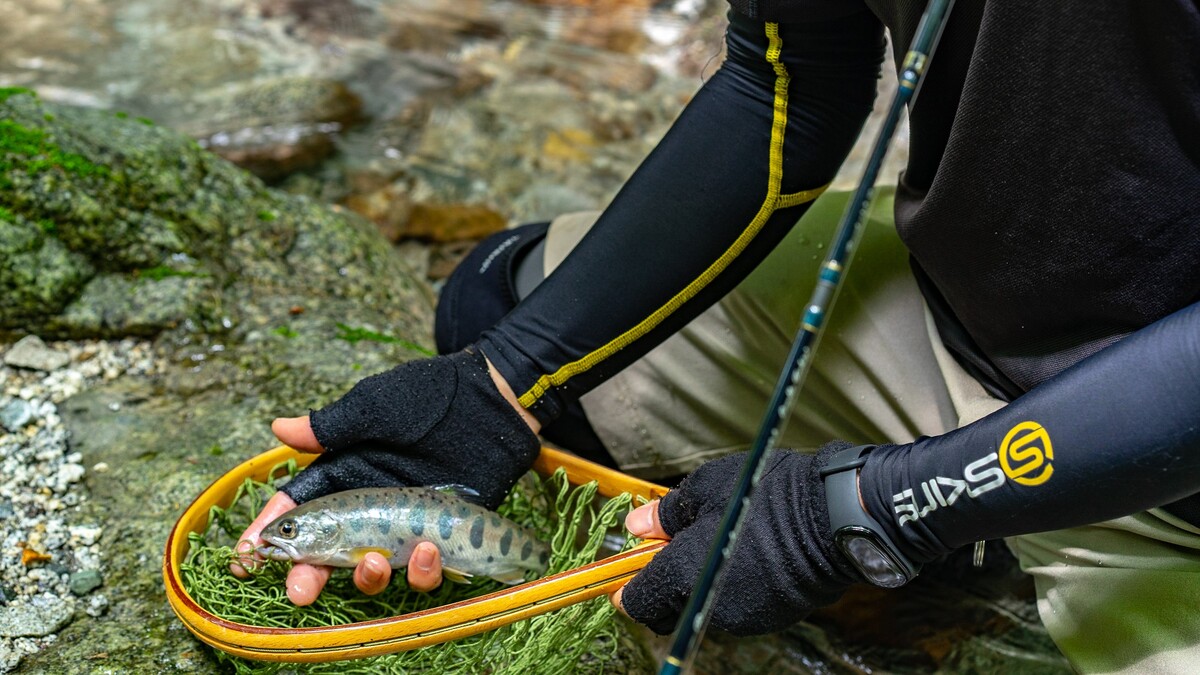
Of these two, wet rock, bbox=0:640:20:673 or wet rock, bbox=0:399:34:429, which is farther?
wet rock, bbox=0:399:34:429

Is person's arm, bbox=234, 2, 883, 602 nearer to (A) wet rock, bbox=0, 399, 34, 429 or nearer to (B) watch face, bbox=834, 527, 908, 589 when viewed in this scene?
(B) watch face, bbox=834, 527, 908, 589

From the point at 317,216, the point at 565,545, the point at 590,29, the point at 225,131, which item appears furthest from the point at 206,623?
the point at 590,29

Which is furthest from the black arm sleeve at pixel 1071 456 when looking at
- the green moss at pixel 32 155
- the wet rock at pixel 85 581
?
the green moss at pixel 32 155

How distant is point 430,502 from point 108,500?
0.67 metres

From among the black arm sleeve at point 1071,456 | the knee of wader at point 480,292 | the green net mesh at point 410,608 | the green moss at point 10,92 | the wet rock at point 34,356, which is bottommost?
the wet rock at point 34,356

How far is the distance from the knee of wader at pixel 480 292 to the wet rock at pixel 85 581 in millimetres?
700

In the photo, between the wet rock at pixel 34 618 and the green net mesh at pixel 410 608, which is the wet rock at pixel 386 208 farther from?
the wet rock at pixel 34 618

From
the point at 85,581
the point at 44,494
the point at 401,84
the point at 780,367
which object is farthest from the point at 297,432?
the point at 401,84

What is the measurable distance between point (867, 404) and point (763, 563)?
47 centimetres

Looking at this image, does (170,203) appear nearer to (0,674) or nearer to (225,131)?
(0,674)

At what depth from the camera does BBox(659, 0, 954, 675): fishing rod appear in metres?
0.92

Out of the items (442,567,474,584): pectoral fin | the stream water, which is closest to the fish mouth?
(442,567,474,584): pectoral fin

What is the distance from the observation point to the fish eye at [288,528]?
1.34 meters

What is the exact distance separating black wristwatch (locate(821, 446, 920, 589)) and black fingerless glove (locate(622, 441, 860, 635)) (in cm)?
2
